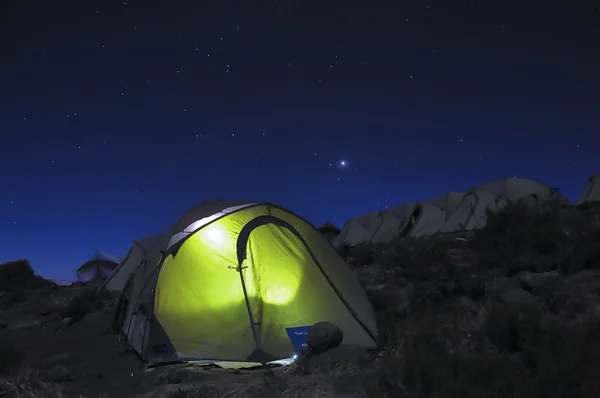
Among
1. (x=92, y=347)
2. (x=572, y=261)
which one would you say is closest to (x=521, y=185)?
(x=572, y=261)

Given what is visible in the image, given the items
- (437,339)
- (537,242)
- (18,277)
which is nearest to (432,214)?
(537,242)

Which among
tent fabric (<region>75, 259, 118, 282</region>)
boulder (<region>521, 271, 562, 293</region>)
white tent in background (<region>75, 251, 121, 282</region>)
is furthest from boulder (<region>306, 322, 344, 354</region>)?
tent fabric (<region>75, 259, 118, 282</region>)

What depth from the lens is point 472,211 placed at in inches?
882

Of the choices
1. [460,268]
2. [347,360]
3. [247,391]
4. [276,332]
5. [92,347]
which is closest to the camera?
[247,391]

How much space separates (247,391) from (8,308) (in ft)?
37.5

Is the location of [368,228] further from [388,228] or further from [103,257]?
[103,257]

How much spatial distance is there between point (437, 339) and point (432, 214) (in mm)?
20126

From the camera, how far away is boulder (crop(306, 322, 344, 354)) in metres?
6.17

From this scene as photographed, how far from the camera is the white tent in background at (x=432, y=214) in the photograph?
77.0 ft

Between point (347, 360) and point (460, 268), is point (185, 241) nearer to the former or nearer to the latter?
point (347, 360)

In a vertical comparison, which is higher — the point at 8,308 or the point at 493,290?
the point at 8,308

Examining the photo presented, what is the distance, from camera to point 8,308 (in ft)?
42.1

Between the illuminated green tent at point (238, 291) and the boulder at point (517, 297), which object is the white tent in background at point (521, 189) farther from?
the illuminated green tent at point (238, 291)

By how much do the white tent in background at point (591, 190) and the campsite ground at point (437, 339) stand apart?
11.6 m
